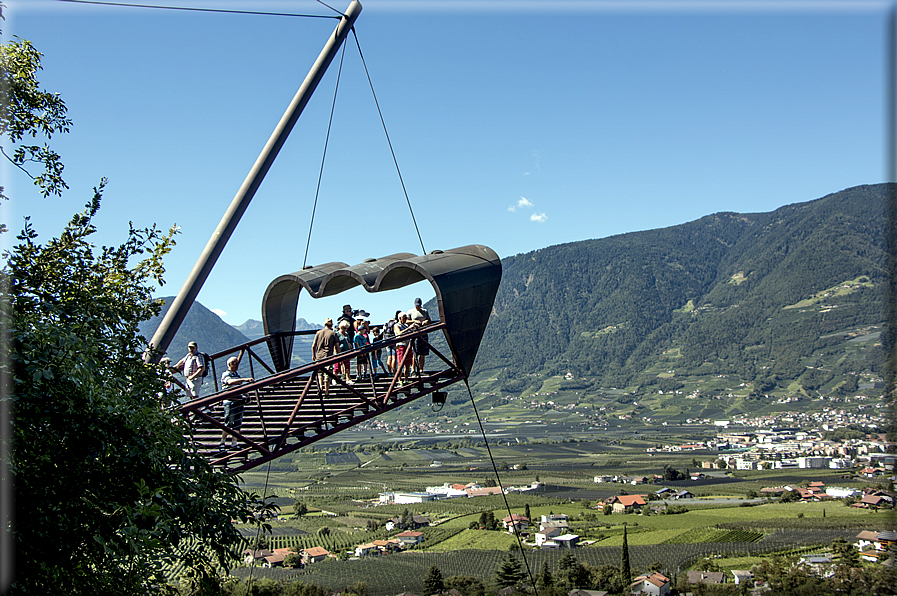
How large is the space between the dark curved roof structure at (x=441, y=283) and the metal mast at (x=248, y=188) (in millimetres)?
2585

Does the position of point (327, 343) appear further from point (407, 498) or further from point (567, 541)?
point (407, 498)

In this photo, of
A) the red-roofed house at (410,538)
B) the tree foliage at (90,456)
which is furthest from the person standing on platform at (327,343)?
the red-roofed house at (410,538)

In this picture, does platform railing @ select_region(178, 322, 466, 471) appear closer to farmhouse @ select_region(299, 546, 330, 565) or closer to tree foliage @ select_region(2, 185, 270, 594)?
tree foliage @ select_region(2, 185, 270, 594)

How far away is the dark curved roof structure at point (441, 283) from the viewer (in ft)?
39.7

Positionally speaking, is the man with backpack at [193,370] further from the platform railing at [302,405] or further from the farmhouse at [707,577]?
the farmhouse at [707,577]

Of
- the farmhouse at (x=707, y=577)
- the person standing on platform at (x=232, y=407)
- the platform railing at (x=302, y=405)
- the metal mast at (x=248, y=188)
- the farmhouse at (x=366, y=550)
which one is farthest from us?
the farmhouse at (x=366, y=550)

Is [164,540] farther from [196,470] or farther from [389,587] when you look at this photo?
[389,587]

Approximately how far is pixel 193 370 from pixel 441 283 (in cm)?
492

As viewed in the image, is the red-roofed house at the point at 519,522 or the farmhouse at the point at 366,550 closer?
the farmhouse at the point at 366,550

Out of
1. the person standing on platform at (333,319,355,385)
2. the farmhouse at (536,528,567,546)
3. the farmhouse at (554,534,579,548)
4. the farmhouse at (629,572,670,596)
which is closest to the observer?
the person standing on platform at (333,319,355,385)

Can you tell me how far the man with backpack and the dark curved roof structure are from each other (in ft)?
9.20

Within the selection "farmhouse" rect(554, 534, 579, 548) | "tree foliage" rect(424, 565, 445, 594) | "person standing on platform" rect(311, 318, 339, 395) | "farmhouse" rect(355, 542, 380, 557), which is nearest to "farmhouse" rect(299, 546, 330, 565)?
"farmhouse" rect(355, 542, 380, 557)

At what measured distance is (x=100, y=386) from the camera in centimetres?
607

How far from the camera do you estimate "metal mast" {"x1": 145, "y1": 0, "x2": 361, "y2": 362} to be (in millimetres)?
10477
